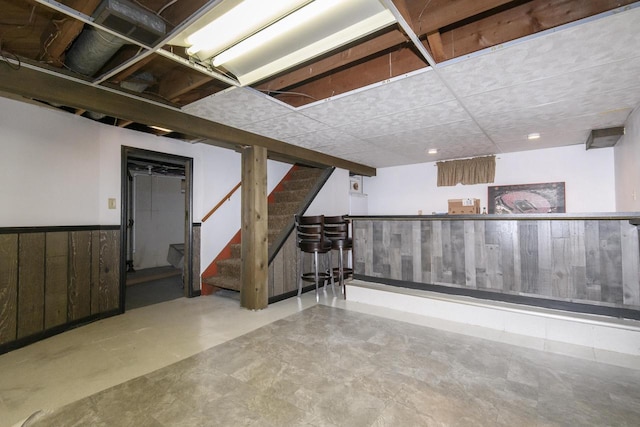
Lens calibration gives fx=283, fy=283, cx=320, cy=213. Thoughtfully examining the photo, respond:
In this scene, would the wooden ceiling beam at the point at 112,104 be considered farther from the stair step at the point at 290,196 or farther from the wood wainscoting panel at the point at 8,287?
the stair step at the point at 290,196

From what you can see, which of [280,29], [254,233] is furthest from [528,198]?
[280,29]

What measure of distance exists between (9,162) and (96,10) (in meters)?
2.29

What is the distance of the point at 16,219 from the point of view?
282cm

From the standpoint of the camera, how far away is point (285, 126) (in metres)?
3.59

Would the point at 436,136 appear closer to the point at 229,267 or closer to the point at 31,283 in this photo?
the point at 229,267

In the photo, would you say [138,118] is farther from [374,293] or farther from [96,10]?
[374,293]

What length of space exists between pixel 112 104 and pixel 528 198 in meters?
6.10

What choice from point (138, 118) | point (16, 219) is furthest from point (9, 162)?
point (138, 118)

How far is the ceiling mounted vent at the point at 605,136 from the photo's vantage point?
144 inches

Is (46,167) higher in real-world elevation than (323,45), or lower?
lower

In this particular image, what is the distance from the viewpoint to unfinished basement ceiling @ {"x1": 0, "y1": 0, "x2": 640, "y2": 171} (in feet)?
5.59

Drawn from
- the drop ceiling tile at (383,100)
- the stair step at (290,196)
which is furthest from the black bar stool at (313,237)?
the drop ceiling tile at (383,100)

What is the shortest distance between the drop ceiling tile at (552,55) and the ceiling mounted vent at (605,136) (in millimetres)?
2257

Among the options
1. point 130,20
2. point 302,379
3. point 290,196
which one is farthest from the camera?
point 290,196
